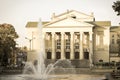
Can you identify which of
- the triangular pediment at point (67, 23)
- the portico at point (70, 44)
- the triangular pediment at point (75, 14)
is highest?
the triangular pediment at point (75, 14)

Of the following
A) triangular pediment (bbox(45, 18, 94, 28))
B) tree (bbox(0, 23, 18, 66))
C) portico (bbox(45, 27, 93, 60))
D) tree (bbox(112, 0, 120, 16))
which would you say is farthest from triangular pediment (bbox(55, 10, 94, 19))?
tree (bbox(112, 0, 120, 16))

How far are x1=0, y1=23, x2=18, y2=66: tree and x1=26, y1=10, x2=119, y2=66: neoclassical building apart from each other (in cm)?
1134

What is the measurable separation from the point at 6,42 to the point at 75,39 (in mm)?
25819

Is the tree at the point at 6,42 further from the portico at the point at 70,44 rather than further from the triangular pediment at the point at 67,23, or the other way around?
the portico at the point at 70,44

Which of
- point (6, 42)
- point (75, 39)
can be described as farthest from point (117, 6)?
point (75, 39)

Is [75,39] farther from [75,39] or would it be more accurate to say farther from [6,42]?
[6,42]

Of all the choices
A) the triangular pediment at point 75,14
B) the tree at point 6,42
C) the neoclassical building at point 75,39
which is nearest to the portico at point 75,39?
the neoclassical building at point 75,39

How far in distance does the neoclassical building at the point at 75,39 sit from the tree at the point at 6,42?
11.3 meters

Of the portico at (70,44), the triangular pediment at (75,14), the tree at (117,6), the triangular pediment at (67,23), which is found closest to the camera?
the tree at (117,6)

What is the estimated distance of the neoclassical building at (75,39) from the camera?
86.9 m

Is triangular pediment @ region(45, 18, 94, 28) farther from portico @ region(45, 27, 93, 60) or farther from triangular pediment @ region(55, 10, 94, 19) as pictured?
triangular pediment @ region(55, 10, 94, 19)

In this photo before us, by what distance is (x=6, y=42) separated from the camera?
68.2 meters

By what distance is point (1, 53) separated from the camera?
62.2 meters

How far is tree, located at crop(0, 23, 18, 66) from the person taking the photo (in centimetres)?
6550
